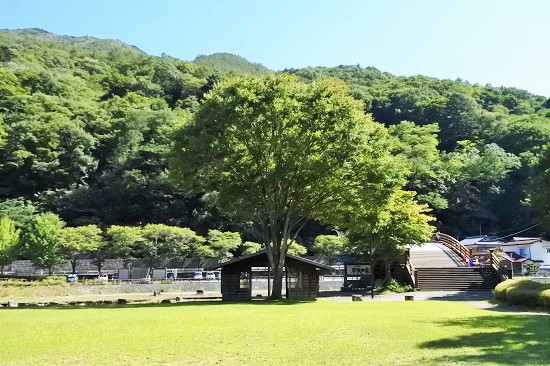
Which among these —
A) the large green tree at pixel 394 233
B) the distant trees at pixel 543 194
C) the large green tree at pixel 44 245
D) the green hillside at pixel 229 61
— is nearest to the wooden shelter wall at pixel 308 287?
the large green tree at pixel 394 233

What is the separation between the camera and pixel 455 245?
4197 cm

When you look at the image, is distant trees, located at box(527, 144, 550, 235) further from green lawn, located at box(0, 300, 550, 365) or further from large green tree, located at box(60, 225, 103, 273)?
large green tree, located at box(60, 225, 103, 273)

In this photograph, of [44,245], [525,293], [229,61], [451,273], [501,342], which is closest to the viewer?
[501,342]

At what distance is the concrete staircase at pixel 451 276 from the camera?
33.9 metres

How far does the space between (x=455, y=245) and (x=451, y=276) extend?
24.9ft

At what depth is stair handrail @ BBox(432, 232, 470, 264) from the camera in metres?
38.8

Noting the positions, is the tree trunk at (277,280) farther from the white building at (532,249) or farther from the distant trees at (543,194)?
the white building at (532,249)

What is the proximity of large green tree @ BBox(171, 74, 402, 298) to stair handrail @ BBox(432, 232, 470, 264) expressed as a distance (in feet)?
51.1

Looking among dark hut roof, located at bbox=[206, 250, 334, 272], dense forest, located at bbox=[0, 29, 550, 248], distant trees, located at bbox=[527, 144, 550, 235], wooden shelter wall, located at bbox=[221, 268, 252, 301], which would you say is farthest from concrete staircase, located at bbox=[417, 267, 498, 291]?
dense forest, located at bbox=[0, 29, 550, 248]

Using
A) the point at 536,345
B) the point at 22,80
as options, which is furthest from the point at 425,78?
the point at 536,345

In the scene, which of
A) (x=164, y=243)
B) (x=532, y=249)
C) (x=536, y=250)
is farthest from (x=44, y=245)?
(x=536, y=250)

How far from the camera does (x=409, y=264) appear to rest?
3609 cm

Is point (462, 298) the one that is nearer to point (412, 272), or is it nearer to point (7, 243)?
point (412, 272)

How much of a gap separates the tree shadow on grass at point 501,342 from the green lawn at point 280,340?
18 mm
